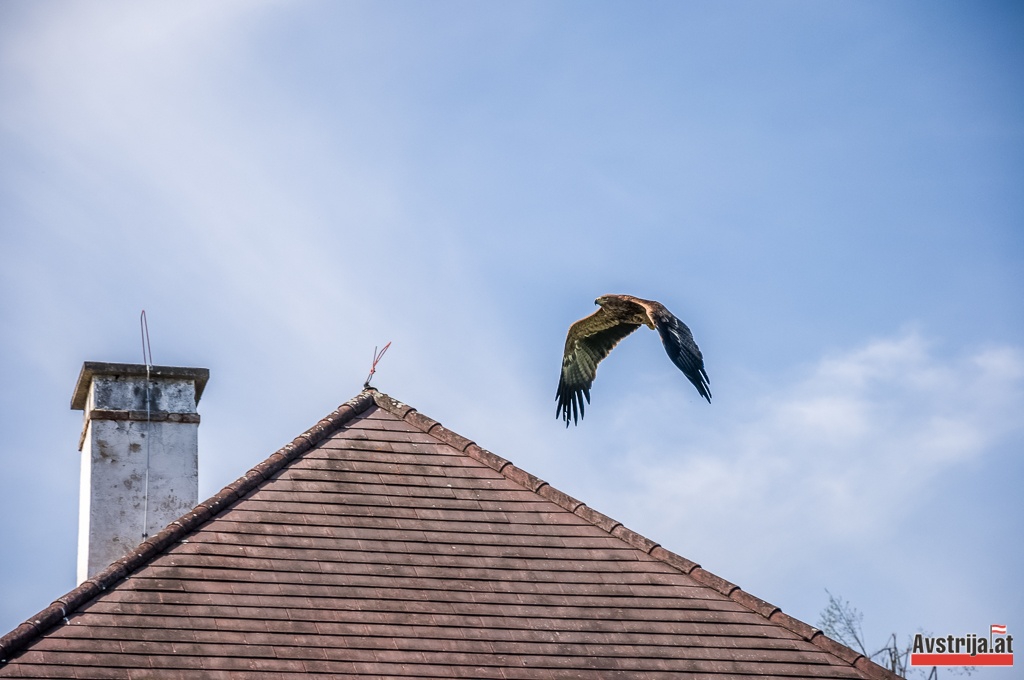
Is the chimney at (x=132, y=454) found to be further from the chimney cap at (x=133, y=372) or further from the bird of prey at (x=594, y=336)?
the bird of prey at (x=594, y=336)

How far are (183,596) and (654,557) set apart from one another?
3.08 meters

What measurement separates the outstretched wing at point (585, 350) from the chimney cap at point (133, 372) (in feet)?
11.4

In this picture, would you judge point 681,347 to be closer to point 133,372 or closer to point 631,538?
point 631,538

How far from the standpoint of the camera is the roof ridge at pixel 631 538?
372 inches

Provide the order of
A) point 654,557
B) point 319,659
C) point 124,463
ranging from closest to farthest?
point 319,659 → point 654,557 → point 124,463

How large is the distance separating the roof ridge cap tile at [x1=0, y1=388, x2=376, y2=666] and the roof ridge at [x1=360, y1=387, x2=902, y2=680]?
397 mm

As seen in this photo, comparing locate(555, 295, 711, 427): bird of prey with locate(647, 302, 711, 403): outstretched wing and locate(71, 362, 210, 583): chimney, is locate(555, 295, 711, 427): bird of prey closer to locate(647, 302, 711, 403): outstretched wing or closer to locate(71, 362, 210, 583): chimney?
locate(647, 302, 711, 403): outstretched wing

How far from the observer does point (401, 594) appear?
9.16 meters

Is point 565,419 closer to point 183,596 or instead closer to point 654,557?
point 654,557

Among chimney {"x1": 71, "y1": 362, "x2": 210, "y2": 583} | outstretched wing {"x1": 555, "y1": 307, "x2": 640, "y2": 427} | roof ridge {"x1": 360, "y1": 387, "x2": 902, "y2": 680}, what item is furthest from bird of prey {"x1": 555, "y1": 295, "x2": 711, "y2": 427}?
chimney {"x1": 71, "y1": 362, "x2": 210, "y2": 583}

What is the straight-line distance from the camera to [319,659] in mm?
8539

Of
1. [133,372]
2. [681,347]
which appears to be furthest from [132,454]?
[681,347]

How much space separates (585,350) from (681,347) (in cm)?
246

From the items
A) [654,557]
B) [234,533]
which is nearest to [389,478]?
[234,533]
